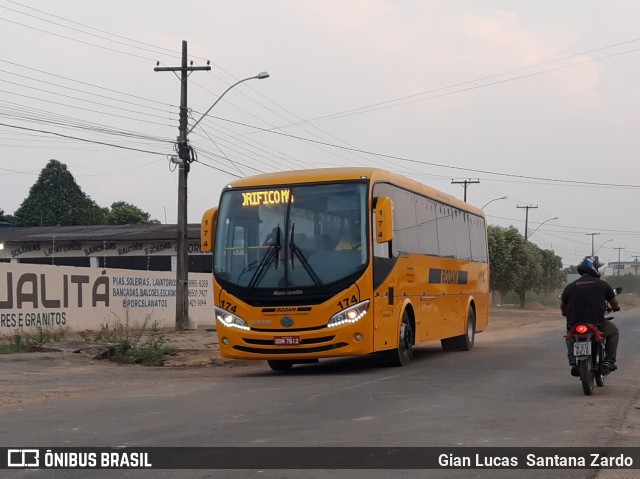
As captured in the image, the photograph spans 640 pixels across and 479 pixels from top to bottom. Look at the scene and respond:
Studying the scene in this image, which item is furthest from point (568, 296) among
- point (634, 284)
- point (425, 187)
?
point (634, 284)

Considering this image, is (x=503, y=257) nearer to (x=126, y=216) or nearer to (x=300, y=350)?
(x=126, y=216)

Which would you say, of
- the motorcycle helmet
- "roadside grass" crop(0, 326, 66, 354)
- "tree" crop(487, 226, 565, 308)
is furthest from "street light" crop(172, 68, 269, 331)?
"tree" crop(487, 226, 565, 308)

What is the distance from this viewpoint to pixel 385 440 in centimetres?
891

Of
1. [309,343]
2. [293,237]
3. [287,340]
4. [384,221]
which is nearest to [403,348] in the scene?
[309,343]

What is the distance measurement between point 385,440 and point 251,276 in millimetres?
7550

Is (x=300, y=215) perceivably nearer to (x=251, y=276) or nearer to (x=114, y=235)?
(x=251, y=276)

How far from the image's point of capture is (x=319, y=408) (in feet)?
37.4

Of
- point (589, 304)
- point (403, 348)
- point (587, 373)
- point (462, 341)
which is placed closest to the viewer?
point (587, 373)

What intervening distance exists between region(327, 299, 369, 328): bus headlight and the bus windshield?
1.74 feet

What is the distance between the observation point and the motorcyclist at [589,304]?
12289 mm

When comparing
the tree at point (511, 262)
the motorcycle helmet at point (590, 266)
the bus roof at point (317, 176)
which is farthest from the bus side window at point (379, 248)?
the tree at point (511, 262)

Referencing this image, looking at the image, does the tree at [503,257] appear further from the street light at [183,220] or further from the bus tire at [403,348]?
the bus tire at [403,348]

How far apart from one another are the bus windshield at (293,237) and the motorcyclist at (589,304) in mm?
4155

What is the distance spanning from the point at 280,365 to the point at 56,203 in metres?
79.9
